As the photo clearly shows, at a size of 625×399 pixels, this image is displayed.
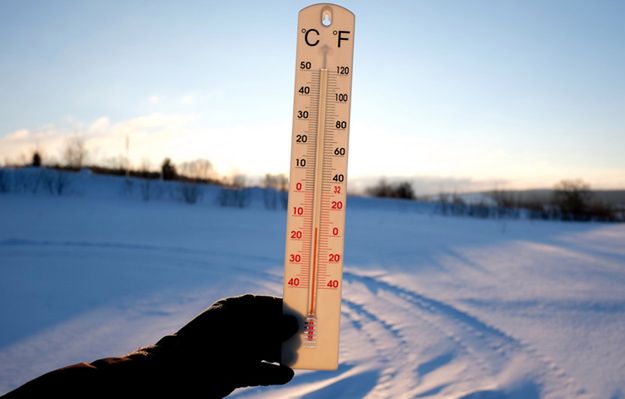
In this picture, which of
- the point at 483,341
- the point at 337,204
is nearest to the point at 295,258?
the point at 337,204

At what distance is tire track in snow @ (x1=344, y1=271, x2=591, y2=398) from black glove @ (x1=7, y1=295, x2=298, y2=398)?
5.18 feet

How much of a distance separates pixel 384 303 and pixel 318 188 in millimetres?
2436

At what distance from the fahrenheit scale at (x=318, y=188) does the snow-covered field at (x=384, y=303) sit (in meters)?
0.77

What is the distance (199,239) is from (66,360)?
452 centimetres

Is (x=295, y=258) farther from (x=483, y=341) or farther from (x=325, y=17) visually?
(x=483, y=341)

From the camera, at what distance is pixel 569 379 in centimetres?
224

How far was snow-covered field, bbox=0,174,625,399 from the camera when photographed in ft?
7.59

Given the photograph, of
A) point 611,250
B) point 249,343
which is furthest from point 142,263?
point 611,250

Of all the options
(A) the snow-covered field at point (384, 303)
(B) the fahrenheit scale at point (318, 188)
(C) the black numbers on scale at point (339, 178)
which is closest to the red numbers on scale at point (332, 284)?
(B) the fahrenheit scale at point (318, 188)

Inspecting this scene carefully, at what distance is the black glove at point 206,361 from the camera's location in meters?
1.16

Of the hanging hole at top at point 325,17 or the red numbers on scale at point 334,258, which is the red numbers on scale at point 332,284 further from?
the hanging hole at top at point 325,17

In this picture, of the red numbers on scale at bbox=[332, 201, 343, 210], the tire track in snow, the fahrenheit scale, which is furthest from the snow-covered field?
the red numbers on scale at bbox=[332, 201, 343, 210]

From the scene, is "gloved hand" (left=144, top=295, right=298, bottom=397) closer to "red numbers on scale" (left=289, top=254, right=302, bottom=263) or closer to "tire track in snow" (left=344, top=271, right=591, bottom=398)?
"red numbers on scale" (left=289, top=254, right=302, bottom=263)

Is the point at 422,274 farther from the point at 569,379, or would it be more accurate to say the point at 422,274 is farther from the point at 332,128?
the point at 332,128
